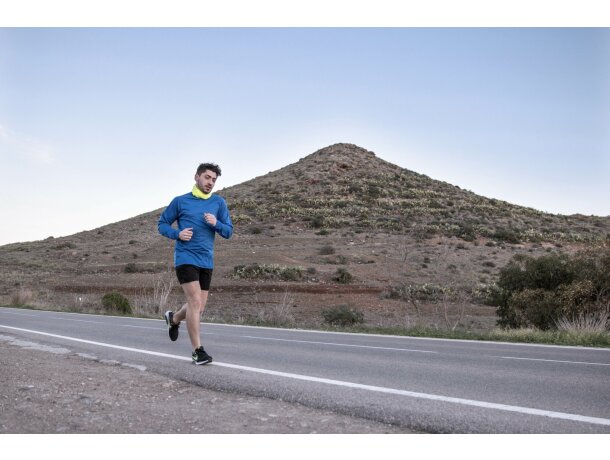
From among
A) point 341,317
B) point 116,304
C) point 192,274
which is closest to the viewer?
point 192,274

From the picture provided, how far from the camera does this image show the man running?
6887mm

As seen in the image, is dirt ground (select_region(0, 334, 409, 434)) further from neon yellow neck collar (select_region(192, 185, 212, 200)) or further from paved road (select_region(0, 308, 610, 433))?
neon yellow neck collar (select_region(192, 185, 212, 200))

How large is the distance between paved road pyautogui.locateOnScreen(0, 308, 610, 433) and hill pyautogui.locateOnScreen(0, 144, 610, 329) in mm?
7196

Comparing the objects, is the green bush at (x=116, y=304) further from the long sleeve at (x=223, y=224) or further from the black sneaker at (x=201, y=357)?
the long sleeve at (x=223, y=224)

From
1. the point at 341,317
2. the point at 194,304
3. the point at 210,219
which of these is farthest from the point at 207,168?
the point at 341,317

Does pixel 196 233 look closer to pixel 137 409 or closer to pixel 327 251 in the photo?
pixel 137 409

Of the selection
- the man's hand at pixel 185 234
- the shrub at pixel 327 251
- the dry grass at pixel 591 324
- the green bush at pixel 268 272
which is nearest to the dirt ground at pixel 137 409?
the man's hand at pixel 185 234

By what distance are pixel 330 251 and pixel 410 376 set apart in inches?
1529

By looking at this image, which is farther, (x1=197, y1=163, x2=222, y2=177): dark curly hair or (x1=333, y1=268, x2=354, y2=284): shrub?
(x1=333, y1=268, x2=354, y2=284): shrub

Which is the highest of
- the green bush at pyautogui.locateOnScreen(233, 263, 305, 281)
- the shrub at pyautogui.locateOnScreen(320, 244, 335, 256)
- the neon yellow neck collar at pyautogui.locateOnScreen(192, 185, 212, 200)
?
the shrub at pyautogui.locateOnScreen(320, 244, 335, 256)

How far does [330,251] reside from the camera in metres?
45.8

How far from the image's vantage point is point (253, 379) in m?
6.45

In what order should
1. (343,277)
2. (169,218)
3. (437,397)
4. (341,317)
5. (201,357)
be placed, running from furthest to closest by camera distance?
1. (343,277)
2. (341,317)
3. (201,357)
4. (169,218)
5. (437,397)

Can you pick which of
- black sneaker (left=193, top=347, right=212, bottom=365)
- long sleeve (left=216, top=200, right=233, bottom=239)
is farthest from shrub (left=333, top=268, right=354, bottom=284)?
long sleeve (left=216, top=200, right=233, bottom=239)
